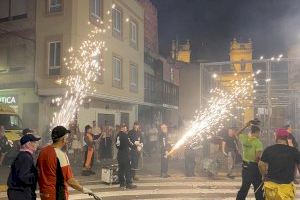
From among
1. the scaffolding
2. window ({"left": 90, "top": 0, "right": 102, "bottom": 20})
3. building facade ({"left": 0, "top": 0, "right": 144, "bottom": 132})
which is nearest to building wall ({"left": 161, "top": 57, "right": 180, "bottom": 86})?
building facade ({"left": 0, "top": 0, "right": 144, "bottom": 132})

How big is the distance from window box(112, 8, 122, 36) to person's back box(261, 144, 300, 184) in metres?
19.3

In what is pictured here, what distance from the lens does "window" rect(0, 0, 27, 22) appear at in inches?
888

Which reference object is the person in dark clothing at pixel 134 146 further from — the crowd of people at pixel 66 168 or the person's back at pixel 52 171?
the person's back at pixel 52 171

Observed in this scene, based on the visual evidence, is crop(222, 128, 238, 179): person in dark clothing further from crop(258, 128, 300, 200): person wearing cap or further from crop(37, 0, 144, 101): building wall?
crop(37, 0, 144, 101): building wall

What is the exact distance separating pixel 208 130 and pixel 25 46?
12.1m

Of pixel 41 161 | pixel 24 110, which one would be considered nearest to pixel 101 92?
pixel 24 110

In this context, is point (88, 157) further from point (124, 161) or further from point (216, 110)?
point (216, 110)

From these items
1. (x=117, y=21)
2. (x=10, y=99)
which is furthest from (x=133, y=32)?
(x=10, y=99)

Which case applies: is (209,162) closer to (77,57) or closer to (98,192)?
(98,192)

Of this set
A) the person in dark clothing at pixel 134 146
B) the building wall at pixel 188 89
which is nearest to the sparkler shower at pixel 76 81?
the person in dark clothing at pixel 134 146

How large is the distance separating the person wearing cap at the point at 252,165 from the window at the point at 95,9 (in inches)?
614

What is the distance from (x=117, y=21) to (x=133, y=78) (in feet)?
15.5

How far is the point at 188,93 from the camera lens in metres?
49.2

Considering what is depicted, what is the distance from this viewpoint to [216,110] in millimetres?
17594
